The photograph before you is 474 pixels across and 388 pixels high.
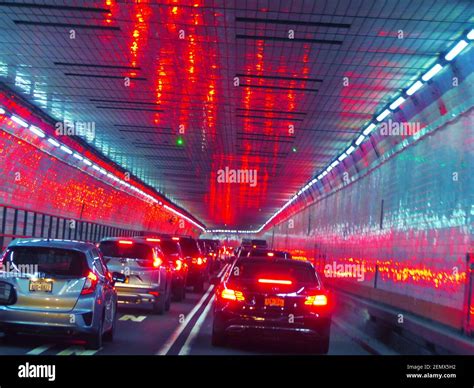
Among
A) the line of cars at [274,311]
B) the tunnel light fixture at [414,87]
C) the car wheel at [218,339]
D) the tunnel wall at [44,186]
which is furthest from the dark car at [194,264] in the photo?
the line of cars at [274,311]

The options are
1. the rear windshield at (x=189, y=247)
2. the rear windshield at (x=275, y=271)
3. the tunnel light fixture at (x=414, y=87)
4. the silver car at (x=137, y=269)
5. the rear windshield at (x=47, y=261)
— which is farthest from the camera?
the rear windshield at (x=189, y=247)

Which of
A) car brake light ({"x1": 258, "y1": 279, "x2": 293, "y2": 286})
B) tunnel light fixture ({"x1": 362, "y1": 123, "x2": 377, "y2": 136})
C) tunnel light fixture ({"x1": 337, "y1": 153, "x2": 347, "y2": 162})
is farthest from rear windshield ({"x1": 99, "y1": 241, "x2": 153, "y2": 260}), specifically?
tunnel light fixture ({"x1": 337, "y1": 153, "x2": 347, "y2": 162})

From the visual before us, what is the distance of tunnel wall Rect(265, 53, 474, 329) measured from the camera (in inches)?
549

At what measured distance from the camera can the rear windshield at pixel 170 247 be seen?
24302mm

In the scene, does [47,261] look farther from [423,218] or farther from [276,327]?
[423,218]

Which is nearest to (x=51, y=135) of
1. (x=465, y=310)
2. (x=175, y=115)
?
(x=175, y=115)

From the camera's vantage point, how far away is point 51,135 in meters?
28.4

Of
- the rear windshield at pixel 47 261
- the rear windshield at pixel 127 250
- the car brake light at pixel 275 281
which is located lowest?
the car brake light at pixel 275 281

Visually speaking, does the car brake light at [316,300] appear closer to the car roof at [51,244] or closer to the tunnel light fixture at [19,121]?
the car roof at [51,244]

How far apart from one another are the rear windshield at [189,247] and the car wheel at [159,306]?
1058cm

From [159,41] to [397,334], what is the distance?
295 inches

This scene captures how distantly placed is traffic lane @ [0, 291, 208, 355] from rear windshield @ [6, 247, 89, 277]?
116cm

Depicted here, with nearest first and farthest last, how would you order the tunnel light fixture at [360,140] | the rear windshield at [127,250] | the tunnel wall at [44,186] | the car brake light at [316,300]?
1. the car brake light at [316,300]
2. the rear windshield at [127,250]
3. the tunnel light fixture at [360,140]
4. the tunnel wall at [44,186]

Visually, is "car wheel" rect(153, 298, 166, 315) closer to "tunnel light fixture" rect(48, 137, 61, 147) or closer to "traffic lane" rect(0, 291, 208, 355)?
"traffic lane" rect(0, 291, 208, 355)
